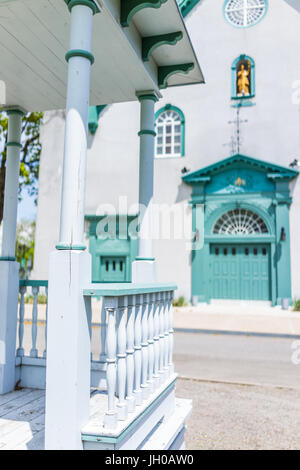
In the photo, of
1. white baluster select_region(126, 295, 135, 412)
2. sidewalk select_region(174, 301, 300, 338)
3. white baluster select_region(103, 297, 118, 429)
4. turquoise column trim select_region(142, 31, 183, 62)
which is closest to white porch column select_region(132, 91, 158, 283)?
turquoise column trim select_region(142, 31, 183, 62)

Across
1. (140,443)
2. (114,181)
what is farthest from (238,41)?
(140,443)

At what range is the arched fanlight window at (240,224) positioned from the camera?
15.4 meters

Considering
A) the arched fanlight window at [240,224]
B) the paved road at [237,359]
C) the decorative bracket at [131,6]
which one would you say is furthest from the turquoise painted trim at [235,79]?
the decorative bracket at [131,6]

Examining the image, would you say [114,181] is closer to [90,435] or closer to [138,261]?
[138,261]

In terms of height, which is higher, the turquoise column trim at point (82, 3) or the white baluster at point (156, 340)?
the turquoise column trim at point (82, 3)

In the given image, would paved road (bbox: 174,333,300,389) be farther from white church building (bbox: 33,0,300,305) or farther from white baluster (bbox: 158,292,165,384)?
white church building (bbox: 33,0,300,305)

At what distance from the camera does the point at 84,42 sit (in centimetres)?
277

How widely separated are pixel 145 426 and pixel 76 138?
6.74ft

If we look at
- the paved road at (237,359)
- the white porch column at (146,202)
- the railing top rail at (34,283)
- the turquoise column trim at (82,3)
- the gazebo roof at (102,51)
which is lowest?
the paved road at (237,359)

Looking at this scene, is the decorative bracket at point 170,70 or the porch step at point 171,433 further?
the decorative bracket at point 170,70

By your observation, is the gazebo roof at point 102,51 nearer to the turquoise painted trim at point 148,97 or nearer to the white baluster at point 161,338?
the turquoise painted trim at point 148,97

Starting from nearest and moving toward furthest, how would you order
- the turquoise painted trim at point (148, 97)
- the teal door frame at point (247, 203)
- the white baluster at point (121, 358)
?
the white baluster at point (121, 358) → the turquoise painted trim at point (148, 97) → the teal door frame at point (247, 203)

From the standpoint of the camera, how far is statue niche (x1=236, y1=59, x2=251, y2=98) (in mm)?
15688

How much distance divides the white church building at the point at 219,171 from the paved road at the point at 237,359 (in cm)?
574
